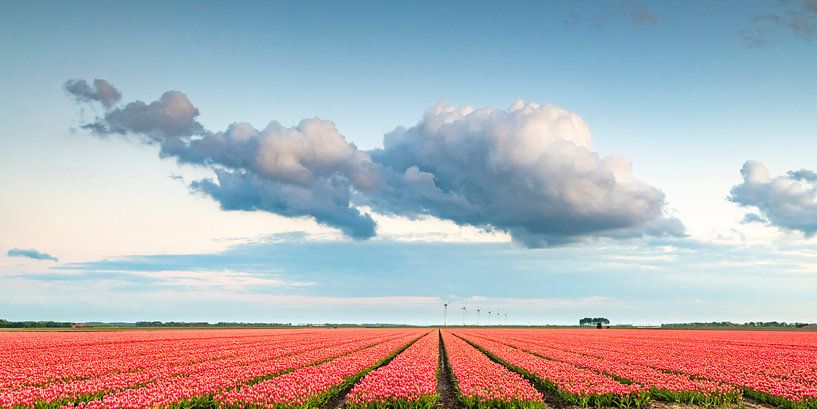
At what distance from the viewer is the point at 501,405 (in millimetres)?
15180

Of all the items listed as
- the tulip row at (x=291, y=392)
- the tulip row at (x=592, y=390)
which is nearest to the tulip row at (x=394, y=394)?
the tulip row at (x=291, y=392)

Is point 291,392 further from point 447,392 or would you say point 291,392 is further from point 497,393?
point 447,392

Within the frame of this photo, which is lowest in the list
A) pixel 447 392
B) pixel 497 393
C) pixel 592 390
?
pixel 447 392

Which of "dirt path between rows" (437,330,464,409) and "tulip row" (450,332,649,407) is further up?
"tulip row" (450,332,649,407)

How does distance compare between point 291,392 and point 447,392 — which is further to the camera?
point 447,392

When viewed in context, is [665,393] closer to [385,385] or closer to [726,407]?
[726,407]

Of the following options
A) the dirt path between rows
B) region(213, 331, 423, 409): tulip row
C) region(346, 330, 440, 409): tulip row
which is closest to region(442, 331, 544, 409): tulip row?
the dirt path between rows

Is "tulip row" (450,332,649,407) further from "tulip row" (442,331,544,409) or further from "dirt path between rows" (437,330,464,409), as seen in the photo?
"dirt path between rows" (437,330,464,409)

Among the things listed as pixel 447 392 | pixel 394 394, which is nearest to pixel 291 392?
pixel 394 394

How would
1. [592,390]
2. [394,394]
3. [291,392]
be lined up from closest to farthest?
[291,392] → [394,394] → [592,390]

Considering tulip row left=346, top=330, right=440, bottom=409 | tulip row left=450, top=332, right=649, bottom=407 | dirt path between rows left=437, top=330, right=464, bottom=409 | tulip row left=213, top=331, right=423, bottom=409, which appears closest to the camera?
tulip row left=213, top=331, right=423, bottom=409

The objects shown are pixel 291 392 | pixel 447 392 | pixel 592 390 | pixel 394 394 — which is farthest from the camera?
pixel 447 392

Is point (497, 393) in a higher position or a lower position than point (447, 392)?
higher

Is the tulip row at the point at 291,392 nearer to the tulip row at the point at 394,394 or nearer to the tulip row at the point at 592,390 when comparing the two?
the tulip row at the point at 394,394
